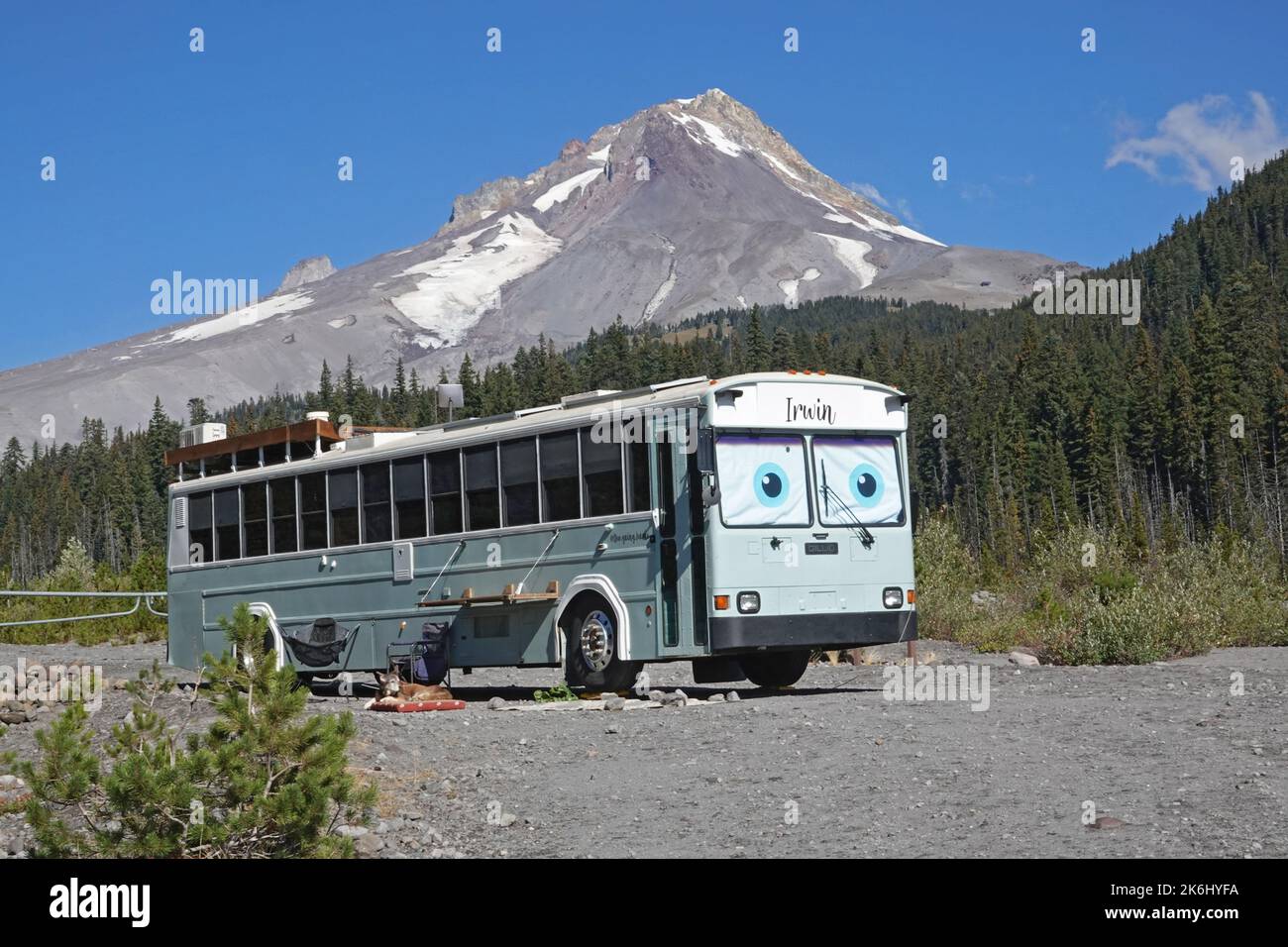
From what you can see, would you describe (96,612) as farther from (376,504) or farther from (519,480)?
(519,480)

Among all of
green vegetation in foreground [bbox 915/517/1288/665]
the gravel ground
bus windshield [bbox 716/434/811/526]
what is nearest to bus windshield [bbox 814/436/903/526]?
bus windshield [bbox 716/434/811/526]

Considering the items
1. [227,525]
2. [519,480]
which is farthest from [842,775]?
[227,525]

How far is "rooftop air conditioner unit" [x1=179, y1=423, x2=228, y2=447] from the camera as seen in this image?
22109 millimetres

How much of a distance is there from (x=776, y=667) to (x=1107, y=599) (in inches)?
299

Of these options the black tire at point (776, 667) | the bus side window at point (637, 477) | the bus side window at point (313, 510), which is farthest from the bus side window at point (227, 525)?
the black tire at point (776, 667)

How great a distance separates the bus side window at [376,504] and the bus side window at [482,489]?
149cm

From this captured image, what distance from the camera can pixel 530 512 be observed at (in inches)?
665

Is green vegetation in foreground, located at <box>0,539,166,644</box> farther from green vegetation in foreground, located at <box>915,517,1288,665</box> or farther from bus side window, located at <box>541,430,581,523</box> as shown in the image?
bus side window, located at <box>541,430,581,523</box>

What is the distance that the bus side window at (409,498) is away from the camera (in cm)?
1825

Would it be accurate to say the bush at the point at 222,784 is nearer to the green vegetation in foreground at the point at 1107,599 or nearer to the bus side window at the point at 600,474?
the bus side window at the point at 600,474

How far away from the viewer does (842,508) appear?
15812 millimetres

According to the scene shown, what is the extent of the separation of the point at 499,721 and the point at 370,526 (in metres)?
5.68

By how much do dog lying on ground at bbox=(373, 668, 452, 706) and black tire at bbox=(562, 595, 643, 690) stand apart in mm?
1328
